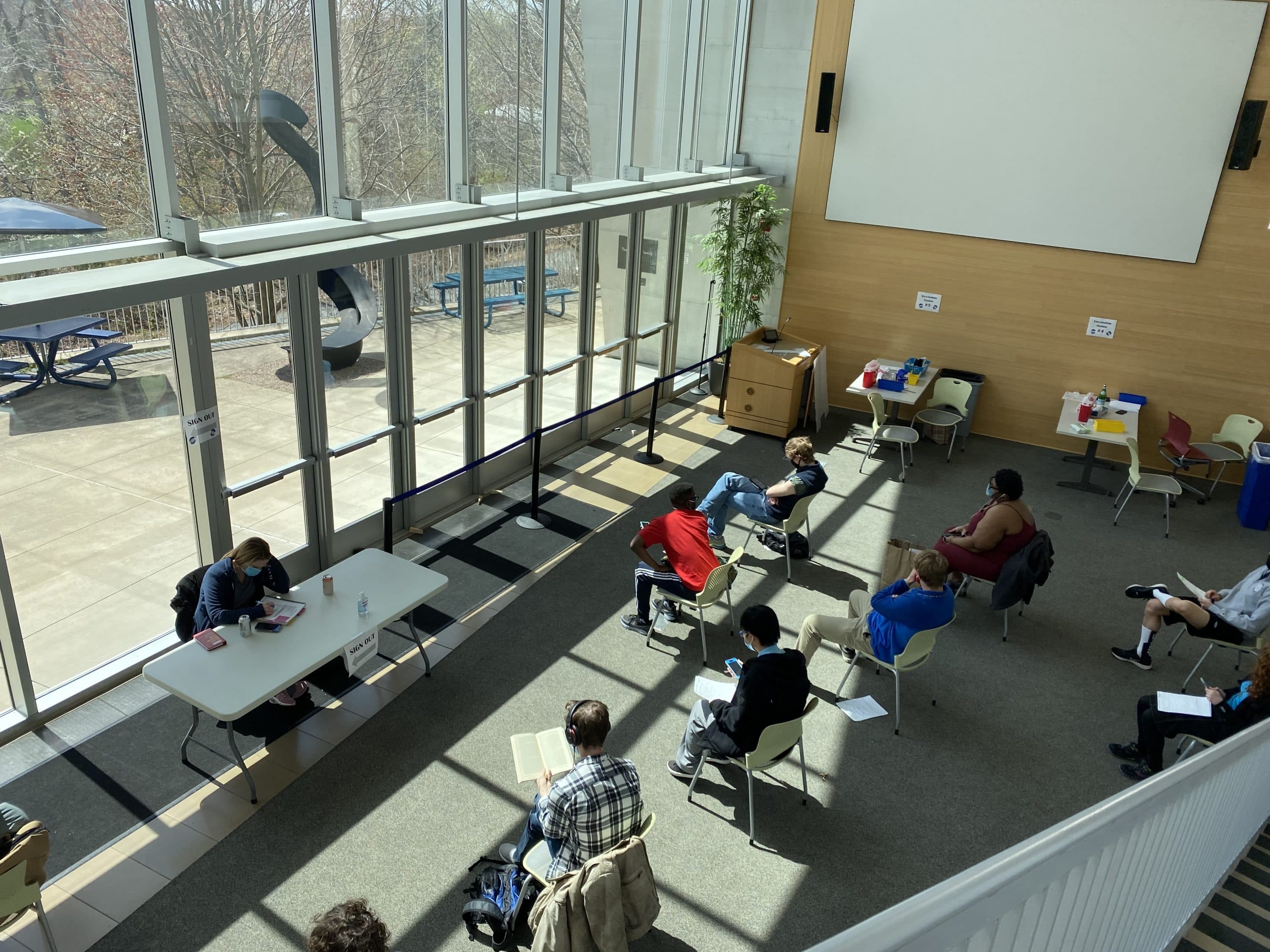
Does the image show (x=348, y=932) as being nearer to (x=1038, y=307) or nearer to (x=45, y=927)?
(x=45, y=927)

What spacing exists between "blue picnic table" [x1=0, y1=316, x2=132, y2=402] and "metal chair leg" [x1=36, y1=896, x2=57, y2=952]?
97.3 inches

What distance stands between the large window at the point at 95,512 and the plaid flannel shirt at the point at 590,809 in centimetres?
326

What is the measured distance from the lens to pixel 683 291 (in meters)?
11.1

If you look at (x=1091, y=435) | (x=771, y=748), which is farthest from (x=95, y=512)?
(x=1091, y=435)

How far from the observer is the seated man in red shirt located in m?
5.90

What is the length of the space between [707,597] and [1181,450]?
6.16m

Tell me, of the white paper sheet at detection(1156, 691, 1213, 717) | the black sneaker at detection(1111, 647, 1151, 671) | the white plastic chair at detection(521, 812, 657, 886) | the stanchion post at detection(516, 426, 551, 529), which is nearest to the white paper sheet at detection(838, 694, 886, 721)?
the white paper sheet at detection(1156, 691, 1213, 717)

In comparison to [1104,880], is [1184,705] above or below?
below

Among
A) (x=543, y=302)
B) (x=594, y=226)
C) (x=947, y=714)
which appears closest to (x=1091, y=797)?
(x=947, y=714)

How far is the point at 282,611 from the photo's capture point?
512cm

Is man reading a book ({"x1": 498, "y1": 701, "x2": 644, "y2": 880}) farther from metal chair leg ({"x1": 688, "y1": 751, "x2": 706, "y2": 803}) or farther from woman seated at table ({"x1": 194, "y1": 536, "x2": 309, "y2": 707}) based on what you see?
woman seated at table ({"x1": 194, "y1": 536, "x2": 309, "y2": 707})

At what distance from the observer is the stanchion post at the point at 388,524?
6164 mm

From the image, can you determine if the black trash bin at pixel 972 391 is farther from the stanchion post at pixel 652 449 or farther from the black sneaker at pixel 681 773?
the black sneaker at pixel 681 773

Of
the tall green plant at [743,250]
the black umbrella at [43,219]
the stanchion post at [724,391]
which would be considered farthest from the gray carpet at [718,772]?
the tall green plant at [743,250]
